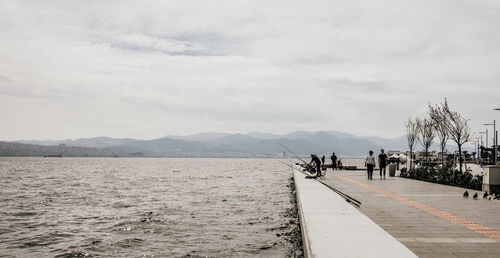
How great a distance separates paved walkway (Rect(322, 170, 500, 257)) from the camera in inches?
306

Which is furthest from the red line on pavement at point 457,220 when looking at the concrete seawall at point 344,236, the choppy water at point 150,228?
the choppy water at point 150,228

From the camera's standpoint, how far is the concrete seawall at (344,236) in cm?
716

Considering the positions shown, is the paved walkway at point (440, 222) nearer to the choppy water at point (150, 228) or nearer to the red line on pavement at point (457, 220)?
the red line on pavement at point (457, 220)

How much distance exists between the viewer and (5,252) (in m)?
12.4

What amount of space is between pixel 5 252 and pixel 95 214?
7.88m

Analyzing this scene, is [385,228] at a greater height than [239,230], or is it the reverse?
[385,228]

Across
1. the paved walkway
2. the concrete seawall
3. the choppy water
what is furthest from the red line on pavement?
the choppy water

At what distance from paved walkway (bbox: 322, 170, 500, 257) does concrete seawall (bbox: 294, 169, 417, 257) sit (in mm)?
310

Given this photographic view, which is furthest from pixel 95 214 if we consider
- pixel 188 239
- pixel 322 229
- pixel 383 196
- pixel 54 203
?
pixel 322 229

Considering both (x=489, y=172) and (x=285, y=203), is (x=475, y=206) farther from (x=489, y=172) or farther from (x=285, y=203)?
(x=285, y=203)

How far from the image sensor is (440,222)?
10.4 m

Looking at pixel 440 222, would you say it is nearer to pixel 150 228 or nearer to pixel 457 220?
pixel 457 220

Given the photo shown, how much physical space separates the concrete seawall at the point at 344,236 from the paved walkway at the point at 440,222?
1.02ft

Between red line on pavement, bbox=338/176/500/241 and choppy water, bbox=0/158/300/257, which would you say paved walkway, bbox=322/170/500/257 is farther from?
choppy water, bbox=0/158/300/257
